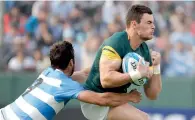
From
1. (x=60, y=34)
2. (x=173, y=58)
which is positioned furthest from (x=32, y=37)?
(x=173, y=58)

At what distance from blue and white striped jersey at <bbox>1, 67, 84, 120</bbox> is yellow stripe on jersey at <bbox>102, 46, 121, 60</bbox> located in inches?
18.5

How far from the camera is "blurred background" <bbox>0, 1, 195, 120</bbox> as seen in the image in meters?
10.8

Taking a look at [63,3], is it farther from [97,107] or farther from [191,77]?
[97,107]

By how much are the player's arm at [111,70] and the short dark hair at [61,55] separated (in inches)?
16.5

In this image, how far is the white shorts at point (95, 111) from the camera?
6641 millimetres

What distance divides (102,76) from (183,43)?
16.9 ft

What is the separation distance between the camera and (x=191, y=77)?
35.3 feet

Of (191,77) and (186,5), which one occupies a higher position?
(186,5)

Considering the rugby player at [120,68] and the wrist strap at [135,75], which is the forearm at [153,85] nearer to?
the rugby player at [120,68]

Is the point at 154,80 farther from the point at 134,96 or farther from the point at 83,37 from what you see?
the point at 83,37

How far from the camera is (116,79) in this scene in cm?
611

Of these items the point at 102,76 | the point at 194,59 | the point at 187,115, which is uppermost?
the point at 102,76

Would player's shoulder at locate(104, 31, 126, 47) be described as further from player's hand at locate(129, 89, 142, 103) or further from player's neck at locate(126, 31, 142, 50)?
player's hand at locate(129, 89, 142, 103)

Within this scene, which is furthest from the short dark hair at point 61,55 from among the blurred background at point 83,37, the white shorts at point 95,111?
the blurred background at point 83,37
